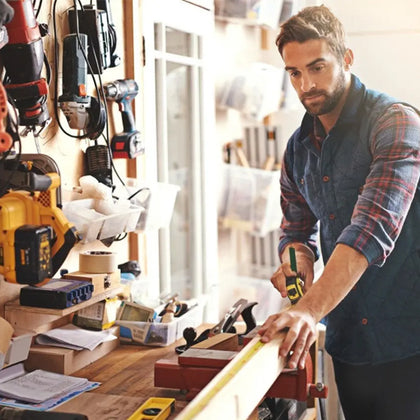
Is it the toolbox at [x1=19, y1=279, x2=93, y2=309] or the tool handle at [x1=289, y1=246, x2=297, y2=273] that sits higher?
the tool handle at [x1=289, y1=246, x2=297, y2=273]

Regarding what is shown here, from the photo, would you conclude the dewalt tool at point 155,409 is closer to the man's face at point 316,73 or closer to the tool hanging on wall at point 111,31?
the man's face at point 316,73

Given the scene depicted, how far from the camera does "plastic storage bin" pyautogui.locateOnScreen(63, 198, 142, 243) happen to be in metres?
2.15

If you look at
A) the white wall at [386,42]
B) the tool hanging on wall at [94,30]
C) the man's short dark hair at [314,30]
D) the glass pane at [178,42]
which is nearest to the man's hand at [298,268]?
the man's short dark hair at [314,30]

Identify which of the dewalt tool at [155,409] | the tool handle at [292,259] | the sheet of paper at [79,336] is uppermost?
the tool handle at [292,259]

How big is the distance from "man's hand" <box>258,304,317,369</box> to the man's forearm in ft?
0.08

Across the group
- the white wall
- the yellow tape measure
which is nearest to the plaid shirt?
the yellow tape measure

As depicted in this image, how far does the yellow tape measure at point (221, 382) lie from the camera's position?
1.19m

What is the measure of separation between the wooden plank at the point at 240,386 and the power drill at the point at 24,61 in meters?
0.90

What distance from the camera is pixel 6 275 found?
1.77m

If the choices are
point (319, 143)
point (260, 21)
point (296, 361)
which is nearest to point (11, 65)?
point (319, 143)

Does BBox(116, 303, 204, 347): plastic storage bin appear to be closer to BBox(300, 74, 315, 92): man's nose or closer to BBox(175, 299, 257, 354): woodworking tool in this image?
BBox(175, 299, 257, 354): woodworking tool

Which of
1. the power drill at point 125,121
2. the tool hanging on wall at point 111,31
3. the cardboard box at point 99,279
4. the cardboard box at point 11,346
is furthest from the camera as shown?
the power drill at point 125,121

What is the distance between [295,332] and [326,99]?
29.6 inches

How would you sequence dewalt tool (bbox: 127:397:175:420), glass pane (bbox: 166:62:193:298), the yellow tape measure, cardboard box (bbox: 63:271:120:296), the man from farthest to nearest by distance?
glass pane (bbox: 166:62:193:298)
cardboard box (bbox: 63:271:120:296)
the man
dewalt tool (bbox: 127:397:175:420)
the yellow tape measure
